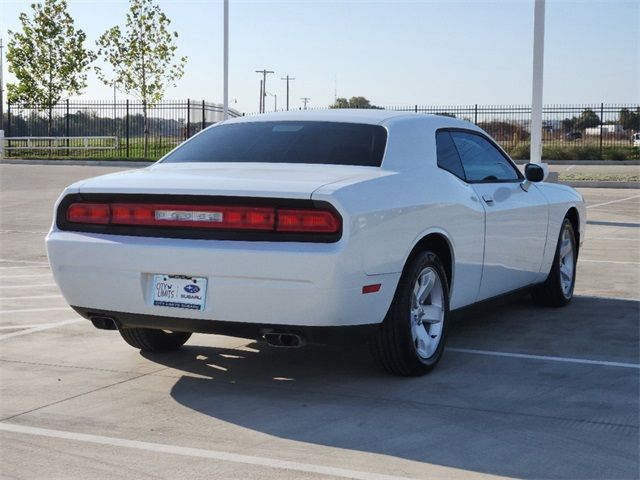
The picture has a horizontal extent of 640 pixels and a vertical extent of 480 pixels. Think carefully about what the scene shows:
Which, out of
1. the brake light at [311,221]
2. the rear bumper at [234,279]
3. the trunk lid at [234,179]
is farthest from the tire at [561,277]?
the brake light at [311,221]

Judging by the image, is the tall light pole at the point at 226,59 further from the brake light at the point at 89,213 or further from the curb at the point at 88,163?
the brake light at the point at 89,213

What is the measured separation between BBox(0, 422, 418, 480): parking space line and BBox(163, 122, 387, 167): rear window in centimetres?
211

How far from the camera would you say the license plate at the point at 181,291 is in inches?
211

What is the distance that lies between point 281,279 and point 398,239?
2.56ft

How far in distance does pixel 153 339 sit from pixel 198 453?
2.16 m

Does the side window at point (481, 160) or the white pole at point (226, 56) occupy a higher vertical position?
the white pole at point (226, 56)

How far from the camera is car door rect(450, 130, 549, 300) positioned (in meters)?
6.92

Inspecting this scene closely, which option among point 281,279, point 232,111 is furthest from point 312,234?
point 232,111

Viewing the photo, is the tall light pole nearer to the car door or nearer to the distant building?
the distant building

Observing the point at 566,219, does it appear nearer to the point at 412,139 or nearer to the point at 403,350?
the point at 412,139

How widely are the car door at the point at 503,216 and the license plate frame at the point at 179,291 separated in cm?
222

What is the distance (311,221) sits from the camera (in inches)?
204

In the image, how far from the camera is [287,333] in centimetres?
533

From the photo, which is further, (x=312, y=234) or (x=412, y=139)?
(x=412, y=139)
